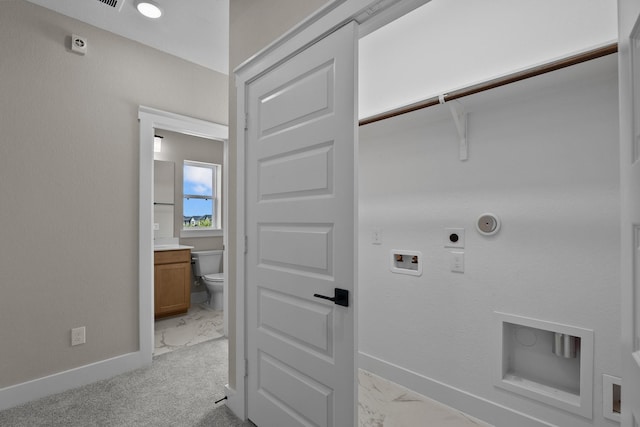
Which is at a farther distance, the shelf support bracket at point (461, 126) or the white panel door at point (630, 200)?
the shelf support bracket at point (461, 126)

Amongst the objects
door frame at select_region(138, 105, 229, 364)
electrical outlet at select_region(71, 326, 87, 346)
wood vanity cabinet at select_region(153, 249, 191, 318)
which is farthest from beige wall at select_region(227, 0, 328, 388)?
wood vanity cabinet at select_region(153, 249, 191, 318)

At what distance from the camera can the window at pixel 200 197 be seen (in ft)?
15.5

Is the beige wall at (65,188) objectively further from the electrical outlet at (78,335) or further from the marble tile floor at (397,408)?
the marble tile floor at (397,408)

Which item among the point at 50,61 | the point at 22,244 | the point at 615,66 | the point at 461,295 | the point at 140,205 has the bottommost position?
the point at 461,295

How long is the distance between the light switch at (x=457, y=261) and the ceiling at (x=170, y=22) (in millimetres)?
2344

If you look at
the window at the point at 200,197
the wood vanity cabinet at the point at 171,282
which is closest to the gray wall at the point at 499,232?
the wood vanity cabinet at the point at 171,282

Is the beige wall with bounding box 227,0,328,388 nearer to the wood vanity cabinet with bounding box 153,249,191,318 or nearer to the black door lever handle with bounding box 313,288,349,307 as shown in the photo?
the black door lever handle with bounding box 313,288,349,307

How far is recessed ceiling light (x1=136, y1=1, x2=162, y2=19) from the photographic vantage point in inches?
85.0

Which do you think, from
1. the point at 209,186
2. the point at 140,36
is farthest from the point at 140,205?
the point at 209,186

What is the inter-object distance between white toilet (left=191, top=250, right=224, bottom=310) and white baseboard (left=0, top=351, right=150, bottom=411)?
1527 millimetres

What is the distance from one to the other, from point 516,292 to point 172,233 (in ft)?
13.8

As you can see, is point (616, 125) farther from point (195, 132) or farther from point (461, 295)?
point (195, 132)

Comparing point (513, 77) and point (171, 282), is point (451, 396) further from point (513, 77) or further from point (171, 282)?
point (171, 282)

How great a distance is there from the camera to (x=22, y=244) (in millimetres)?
2107
